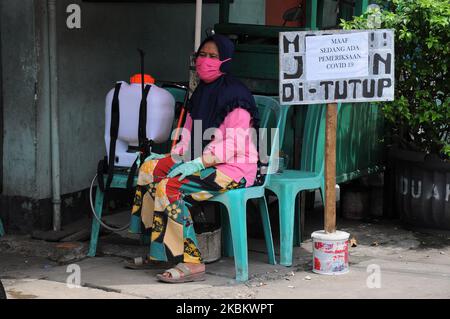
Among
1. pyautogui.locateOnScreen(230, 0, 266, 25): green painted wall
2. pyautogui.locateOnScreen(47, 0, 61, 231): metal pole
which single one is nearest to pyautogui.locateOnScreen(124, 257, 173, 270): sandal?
pyautogui.locateOnScreen(47, 0, 61, 231): metal pole

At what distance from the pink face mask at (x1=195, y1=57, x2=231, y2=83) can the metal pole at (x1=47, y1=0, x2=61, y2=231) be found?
130 centimetres

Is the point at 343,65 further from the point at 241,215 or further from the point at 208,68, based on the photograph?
the point at 241,215

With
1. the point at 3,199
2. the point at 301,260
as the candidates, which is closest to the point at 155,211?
the point at 301,260

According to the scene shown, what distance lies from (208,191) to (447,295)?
1613 millimetres

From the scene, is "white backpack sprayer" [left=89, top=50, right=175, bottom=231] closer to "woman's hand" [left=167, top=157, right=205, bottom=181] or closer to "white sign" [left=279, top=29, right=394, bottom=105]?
"woman's hand" [left=167, top=157, right=205, bottom=181]

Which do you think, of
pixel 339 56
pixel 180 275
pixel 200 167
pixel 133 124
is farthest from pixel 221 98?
pixel 180 275

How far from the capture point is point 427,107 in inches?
266

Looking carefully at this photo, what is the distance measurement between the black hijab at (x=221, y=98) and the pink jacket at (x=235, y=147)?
0.05m

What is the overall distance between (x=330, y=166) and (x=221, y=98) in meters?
0.86

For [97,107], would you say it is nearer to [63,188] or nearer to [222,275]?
[63,188]

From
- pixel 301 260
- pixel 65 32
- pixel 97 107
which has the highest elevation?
pixel 65 32

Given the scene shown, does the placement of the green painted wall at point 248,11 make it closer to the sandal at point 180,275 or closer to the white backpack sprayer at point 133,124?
the white backpack sprayer at point 133,124

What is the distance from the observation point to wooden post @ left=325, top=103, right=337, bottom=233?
5727 millimetres

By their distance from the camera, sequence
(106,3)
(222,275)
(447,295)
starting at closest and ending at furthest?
(447,295), (222,275), (106,3)
